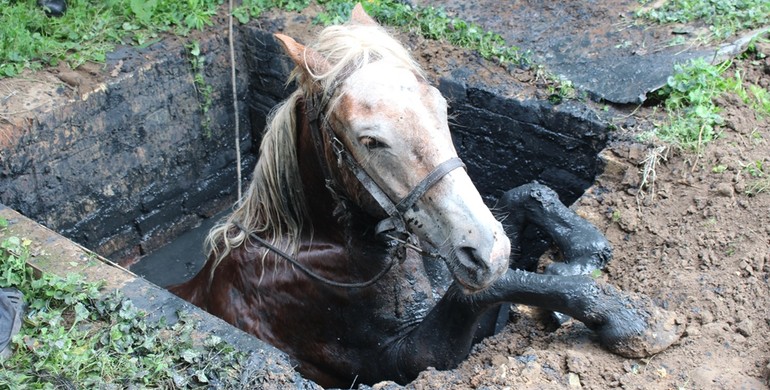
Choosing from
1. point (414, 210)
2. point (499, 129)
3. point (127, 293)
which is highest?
point (414, 210)

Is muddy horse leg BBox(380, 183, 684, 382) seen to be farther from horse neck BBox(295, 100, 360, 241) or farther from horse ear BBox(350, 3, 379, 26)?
horse ear BBox(350, 3, 379, 26)

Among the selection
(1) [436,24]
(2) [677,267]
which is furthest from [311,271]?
(1) [436,24]

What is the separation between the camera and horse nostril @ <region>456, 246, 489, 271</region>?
2873mm

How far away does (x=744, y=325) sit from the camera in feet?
10.6

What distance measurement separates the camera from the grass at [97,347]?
2.84 meters

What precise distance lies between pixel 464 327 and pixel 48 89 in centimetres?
322

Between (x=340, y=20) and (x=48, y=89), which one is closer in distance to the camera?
(x=48, y=89)

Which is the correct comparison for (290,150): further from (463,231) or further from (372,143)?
(463,231)

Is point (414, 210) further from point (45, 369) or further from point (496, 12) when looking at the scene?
point (496, 12)

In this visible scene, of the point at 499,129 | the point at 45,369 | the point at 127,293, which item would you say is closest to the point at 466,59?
the point at 499,129

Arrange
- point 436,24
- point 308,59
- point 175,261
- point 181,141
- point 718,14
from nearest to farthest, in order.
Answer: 1. point 308,59
2. point 718,14
3. point 436,24
4. point 181,141
5. point 175,261

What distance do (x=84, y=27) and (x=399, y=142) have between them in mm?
3547

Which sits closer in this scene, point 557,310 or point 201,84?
point 557,310

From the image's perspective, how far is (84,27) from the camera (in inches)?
223
